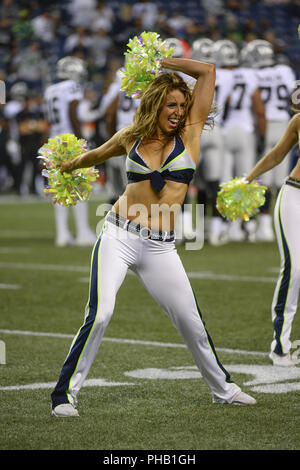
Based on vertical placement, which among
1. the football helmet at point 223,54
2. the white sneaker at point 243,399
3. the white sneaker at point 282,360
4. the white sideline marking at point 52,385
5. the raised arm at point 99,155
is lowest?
the white sneaker at point 282,360

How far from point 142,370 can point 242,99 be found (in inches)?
262

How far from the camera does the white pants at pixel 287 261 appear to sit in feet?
16.6

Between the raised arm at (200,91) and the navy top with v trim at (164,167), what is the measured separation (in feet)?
0.39

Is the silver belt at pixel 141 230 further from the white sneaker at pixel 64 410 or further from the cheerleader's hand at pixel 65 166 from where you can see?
the white sneaker at pixel 64 410

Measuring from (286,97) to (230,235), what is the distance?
1.96 meters

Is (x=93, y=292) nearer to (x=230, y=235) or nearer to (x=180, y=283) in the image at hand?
(x=180, y=283)

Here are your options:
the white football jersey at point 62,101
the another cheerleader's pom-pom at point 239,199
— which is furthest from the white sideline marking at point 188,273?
the another cheerleader's pom-pom at point 239,199

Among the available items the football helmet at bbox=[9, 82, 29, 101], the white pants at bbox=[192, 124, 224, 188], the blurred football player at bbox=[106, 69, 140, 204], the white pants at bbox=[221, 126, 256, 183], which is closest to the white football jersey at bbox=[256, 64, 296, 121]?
the white pants at bbox=[221, 126, 256, 183]

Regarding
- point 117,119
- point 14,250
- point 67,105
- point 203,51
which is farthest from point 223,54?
point 14,250

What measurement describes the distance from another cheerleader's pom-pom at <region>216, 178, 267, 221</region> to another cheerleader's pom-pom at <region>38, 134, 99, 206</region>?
822 millimetres

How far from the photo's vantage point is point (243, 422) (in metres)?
3.90

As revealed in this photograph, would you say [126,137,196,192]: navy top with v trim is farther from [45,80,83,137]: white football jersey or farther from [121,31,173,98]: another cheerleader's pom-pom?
[45,80,83,137]: white football jersey

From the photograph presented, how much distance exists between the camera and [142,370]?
4984 millimetres

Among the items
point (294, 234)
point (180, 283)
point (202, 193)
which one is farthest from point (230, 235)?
point (180, 283)
